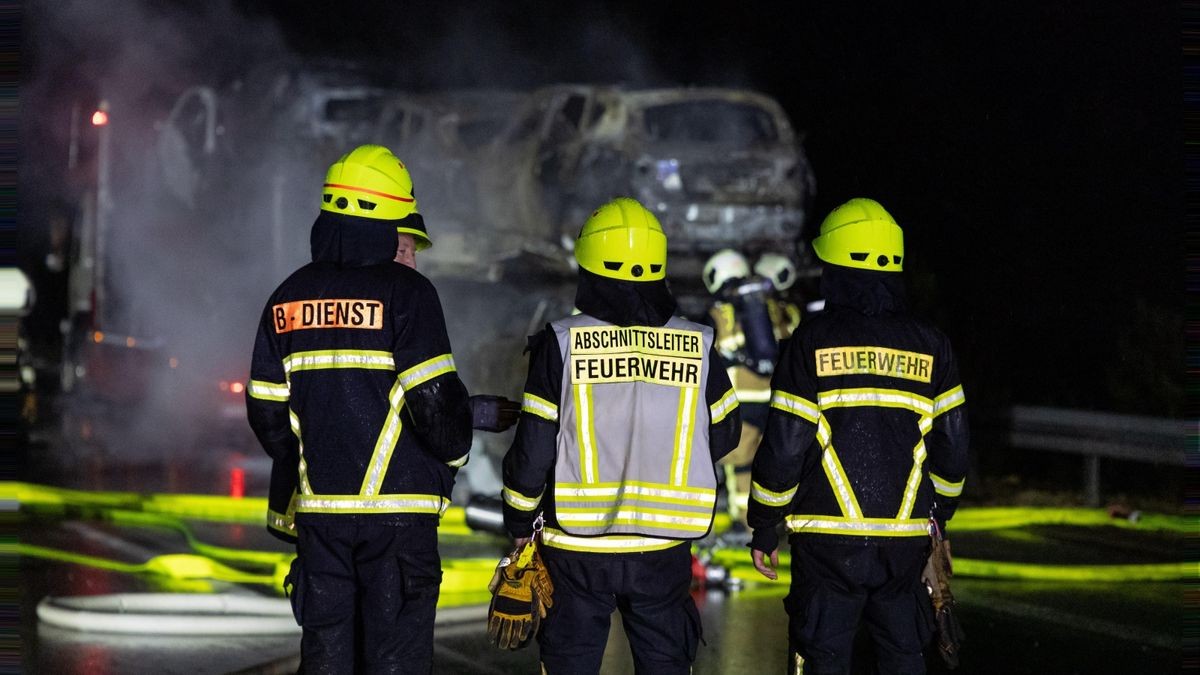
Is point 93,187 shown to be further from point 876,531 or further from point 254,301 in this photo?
point 876,531

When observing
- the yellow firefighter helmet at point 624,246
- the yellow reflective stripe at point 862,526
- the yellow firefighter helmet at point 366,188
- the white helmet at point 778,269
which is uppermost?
the white helmet at point 778,269

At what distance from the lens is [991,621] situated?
715cm

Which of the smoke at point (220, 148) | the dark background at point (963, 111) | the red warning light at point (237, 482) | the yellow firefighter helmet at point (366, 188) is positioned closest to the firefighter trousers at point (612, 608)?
the yellow firefighter helmet at point (366, 188)

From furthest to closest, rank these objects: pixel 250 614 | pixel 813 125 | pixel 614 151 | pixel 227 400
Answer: pixel 813 125
pixel 227 400
pixel 614 151
pixel 250 614

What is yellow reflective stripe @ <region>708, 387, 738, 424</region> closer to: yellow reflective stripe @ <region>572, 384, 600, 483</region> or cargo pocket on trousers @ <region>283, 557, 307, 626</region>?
yellow reflective stripe @ <region>572, 384, 600, 483</region>

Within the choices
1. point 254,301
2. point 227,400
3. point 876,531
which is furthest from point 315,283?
point 254,301

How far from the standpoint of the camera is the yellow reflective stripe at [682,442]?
4.39 metres

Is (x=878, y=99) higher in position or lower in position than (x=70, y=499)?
higher

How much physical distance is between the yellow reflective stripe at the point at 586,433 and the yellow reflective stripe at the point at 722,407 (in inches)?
16.5

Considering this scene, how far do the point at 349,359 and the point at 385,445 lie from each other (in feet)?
0.99

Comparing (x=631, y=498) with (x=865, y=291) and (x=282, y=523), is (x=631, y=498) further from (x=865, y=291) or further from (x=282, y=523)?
(x=282, y=523)

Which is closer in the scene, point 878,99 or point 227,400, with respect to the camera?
point 227,400

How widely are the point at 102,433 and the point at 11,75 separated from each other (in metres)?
10.8

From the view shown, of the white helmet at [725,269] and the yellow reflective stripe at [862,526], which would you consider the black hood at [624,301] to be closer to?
the yellow reflective stripe at [862,526]
